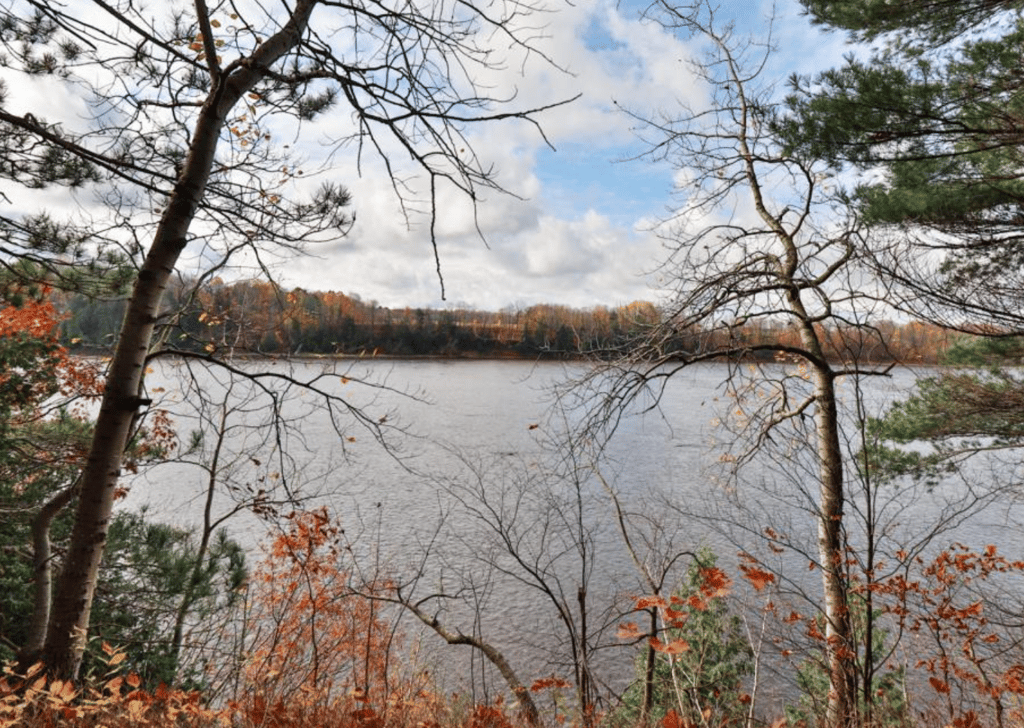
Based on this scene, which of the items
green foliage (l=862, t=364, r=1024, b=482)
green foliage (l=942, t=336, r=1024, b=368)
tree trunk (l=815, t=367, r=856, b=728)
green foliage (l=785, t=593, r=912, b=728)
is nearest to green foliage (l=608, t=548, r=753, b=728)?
green foliage (l=785, t=593, r=912, b=728)

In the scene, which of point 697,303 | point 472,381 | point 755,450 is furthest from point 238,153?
point 472,381

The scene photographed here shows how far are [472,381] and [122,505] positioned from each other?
102ft

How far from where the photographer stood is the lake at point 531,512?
9.44 m

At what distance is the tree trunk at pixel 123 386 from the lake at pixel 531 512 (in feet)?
10.9

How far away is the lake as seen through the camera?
9.44 meters

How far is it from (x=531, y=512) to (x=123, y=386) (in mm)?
13764

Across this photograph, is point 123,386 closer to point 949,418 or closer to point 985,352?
point 949,418

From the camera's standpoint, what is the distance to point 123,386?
2521 mm

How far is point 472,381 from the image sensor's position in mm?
44875

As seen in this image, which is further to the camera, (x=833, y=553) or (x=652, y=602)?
(x=833, y=553)

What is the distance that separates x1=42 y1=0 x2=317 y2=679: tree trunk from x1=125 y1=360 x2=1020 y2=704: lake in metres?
3.33

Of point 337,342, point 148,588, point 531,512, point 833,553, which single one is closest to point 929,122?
point 833,553

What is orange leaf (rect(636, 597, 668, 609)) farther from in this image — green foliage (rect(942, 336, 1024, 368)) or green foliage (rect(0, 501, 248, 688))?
green foliage (rect(942, 336, 1024, 368))

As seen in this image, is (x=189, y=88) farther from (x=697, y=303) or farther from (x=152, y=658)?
(x=152, y=658)
